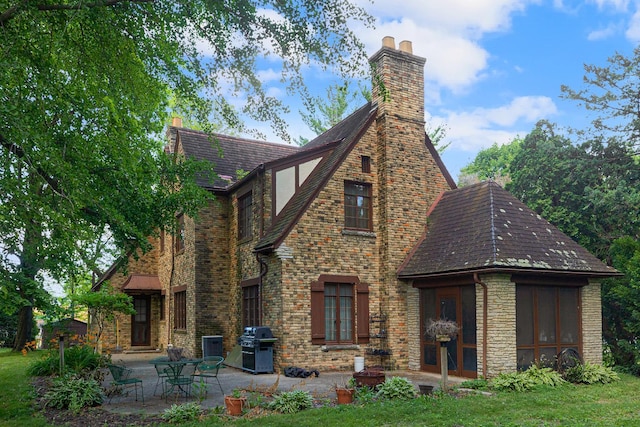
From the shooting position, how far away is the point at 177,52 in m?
10.1

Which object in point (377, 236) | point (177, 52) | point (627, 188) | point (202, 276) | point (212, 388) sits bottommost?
point (212, 388)

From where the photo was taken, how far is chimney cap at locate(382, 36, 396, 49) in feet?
55.8

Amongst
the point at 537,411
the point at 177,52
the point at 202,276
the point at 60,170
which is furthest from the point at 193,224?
the point at 537,411

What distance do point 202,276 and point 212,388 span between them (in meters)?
6.92

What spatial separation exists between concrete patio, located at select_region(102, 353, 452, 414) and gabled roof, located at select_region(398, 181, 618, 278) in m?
2.84

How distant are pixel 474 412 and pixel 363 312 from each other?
6651mm

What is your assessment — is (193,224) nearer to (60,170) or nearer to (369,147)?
(369,147)

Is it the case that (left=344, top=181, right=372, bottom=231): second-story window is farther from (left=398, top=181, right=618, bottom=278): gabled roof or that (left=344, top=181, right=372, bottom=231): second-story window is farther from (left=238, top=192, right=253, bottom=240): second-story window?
(left=238, top=192, right=253, bottom=240): second-story window

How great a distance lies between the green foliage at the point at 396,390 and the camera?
1072 centimetres

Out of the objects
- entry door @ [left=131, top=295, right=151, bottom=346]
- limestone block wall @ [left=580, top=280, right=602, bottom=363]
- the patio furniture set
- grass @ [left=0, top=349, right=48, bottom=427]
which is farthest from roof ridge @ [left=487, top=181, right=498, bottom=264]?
entry door @ [left=131, top=295, right=151, bottom=346]

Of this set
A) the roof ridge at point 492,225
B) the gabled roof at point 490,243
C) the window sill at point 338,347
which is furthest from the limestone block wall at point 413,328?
the roof ridge at point 492,225

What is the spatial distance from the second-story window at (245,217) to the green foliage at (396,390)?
315 inches

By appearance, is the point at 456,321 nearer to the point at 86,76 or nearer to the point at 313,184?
the point at 313,184

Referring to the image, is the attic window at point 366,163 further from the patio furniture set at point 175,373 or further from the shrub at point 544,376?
the patio furniture set at point 175,373
